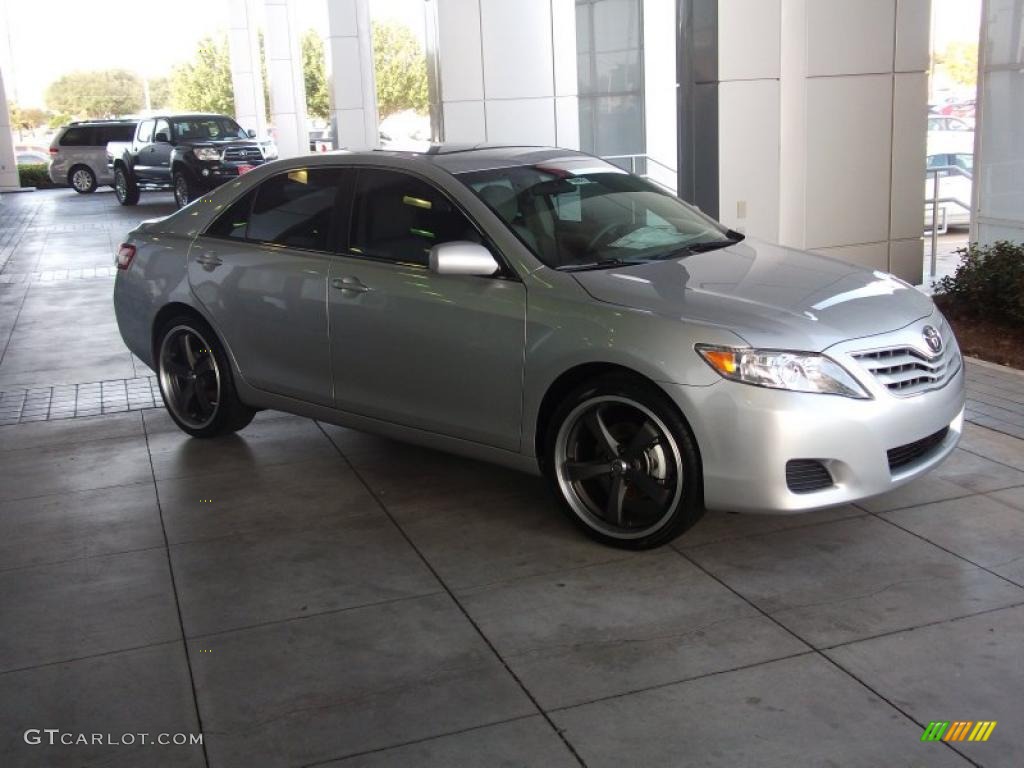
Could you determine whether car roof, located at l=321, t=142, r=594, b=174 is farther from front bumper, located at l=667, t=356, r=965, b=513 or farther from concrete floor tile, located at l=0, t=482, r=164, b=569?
concrete floor tile, located at l=0, t=482, r=164, b=569

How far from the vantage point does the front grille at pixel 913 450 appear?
189 inches

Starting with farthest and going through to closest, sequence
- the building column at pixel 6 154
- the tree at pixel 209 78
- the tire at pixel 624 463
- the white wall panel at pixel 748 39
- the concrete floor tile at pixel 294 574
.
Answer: the tree at pixel 209 78 < the building column at pixel 6 154 < the white wall panel at pixel 748 39 < the tire at pixel 624 463 < the concrete floor tile at pixel 294 574

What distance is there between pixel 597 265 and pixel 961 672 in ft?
7.71

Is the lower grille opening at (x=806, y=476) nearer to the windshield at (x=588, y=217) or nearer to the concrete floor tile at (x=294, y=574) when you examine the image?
the windshield at (x=588, y=217)

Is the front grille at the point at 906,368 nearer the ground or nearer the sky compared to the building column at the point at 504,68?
nearer the ground

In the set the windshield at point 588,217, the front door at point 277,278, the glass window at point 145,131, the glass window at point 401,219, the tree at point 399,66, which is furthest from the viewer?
the tree at point 399,66

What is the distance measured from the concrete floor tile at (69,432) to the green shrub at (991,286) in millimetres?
6255

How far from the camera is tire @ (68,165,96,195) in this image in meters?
31.8

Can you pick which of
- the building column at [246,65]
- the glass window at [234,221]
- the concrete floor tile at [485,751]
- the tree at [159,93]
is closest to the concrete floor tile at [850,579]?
the concrete floor tile at [485,751]

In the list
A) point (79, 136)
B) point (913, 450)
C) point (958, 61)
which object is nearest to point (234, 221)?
point (913, 450)

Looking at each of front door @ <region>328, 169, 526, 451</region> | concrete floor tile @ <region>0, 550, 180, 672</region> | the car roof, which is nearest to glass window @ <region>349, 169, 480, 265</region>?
front door @ <region>328, 169, 526, 451</region>

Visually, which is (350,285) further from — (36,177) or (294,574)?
(36,177)

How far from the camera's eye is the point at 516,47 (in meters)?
16.1

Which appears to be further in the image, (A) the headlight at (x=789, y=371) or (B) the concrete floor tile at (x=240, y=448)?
(B) the concrete floor tile at (x=240, y=448)
